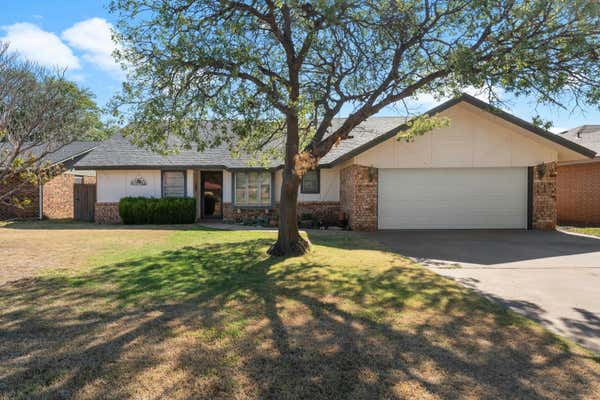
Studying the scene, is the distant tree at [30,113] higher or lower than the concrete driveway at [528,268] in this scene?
higher

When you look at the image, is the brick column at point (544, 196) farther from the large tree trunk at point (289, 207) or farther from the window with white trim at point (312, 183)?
the large tree trunk at point (289, 207)

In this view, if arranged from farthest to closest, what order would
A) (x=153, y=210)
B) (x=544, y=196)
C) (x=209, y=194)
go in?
(x=209, y=194) → (x=153, y=210) → (x=544, y=196)

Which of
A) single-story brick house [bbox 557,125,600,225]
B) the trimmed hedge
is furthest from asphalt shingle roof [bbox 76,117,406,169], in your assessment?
single-story brick house [bbox 557,125,600,225]

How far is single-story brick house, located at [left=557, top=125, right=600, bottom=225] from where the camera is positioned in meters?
17.6

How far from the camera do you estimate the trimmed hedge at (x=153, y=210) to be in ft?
56.9

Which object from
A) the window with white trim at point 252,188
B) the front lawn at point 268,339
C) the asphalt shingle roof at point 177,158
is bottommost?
the front lawn at point 268,339

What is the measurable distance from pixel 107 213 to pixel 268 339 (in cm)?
1661

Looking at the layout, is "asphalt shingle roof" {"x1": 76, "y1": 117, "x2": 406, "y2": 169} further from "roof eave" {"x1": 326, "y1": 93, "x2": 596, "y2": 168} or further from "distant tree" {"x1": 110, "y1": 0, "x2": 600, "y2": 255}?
"distant tree" {"x1": 110, "y1": 0, "x2": 600, "y2": 255}

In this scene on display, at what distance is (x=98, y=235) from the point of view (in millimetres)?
13039

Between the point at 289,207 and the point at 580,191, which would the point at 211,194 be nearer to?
the point at 289,207

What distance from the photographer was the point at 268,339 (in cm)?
414

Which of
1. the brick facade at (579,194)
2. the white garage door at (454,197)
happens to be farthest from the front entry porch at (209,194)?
the brick facade at (579,194)

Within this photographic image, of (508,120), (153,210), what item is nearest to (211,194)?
(153,210)

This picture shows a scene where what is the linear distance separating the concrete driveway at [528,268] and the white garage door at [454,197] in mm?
1004
